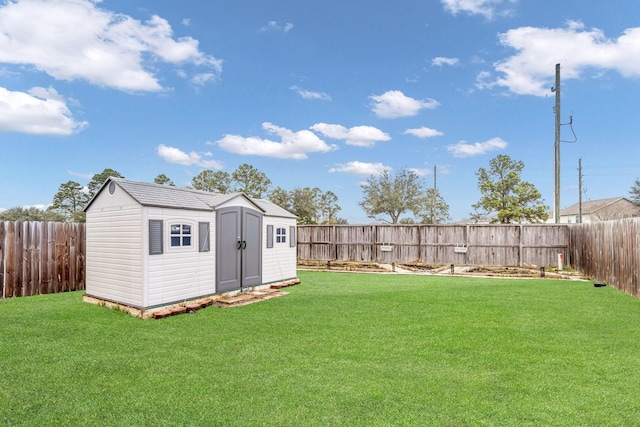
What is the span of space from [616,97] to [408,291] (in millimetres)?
16382

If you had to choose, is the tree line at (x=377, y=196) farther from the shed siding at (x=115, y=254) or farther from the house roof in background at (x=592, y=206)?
the shed siding at (x=115, y=254)

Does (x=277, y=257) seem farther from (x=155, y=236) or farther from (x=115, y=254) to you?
(x=115, y=254)

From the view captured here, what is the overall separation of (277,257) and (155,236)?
151 inches

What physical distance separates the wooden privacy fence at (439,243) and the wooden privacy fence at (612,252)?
51.2 inches

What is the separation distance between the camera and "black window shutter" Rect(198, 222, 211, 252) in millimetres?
7227

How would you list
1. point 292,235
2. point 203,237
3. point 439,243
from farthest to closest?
point 439,243
point 292,235
point 203,237

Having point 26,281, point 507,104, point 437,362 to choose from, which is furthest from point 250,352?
point 507,104

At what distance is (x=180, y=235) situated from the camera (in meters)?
6.84

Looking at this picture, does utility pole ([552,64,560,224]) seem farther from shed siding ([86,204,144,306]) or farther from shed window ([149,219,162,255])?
shed siding ([86,204,144,306])

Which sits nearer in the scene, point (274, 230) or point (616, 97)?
point (274, 230)

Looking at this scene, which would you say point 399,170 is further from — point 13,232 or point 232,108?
point 13,232

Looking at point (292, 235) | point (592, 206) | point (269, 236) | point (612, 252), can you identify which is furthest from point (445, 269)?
point (592, 206)

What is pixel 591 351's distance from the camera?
4.09 meters

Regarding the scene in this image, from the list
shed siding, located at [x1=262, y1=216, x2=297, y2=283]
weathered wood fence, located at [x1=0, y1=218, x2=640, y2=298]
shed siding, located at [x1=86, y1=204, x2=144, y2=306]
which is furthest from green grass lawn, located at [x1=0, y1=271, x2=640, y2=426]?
shed siding, located at [x1=262, y1=216, x2=297, y2=283]
